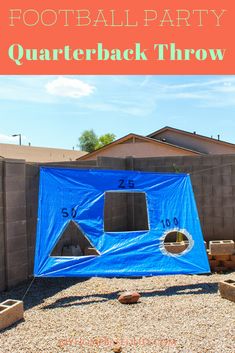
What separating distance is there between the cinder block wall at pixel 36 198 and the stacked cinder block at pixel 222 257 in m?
1.25

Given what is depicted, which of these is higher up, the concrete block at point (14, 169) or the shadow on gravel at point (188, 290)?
the concrete block at point (14, 169)

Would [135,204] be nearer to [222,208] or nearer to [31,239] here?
[222,208]

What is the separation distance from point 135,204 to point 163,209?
10.9 ft

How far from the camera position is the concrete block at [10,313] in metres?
5.48

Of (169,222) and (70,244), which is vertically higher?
(169,222)

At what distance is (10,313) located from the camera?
221 inches

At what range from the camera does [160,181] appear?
7855 millimetres

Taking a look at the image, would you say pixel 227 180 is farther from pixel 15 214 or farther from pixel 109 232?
pixel 15 214

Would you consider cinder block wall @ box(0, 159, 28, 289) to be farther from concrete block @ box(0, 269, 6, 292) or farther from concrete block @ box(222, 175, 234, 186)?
concrete block @ box(222, 175, 234, 186)

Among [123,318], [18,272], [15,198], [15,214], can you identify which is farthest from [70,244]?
[123,318]

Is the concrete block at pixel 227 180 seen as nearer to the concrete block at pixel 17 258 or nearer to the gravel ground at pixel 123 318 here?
the gravel ground at pixel 123 318

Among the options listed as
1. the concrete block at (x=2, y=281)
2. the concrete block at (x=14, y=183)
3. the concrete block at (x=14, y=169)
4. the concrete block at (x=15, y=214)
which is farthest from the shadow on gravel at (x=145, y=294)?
the concrete block at (x=14, y=169)

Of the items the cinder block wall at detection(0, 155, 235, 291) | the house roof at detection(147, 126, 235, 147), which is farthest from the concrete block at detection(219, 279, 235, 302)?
the house roof at detection(147, 126, 235, 147)

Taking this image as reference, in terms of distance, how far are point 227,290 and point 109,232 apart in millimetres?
2468
